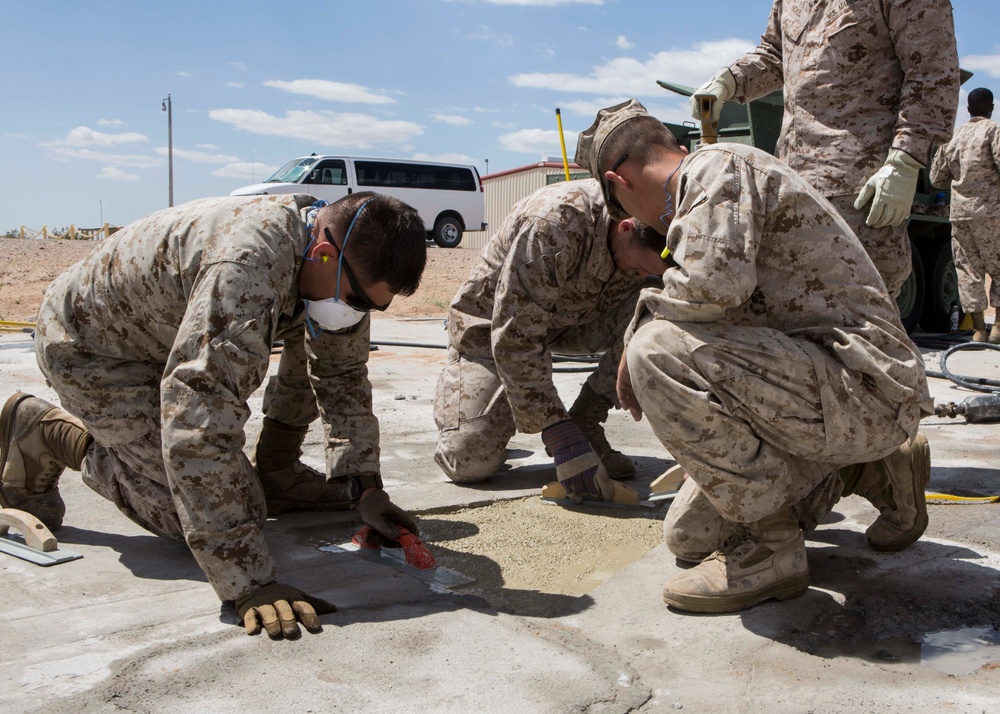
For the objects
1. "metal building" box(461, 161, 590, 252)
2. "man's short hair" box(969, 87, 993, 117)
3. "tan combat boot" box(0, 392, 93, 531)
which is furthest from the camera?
"metal building" box(461, 161, 590, 252)

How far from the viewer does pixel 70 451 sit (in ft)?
9.02

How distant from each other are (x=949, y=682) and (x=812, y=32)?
2312 mm

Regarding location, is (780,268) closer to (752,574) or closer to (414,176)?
(752,574)

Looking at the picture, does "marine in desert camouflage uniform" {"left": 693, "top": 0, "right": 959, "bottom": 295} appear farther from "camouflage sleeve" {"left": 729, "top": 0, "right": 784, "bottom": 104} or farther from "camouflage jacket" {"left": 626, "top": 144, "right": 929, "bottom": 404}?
"camouflage jacket" {"left": 626, "top": 144, "right": 929, "bottom": 404}

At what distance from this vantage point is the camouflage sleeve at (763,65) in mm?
3568

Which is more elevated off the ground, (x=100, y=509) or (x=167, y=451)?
(x=167, y=451)

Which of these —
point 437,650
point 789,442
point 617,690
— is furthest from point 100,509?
point 789,442

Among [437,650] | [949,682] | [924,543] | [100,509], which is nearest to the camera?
[949,682]

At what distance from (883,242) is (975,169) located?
4.67m

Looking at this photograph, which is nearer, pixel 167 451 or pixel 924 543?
pixel 167 451

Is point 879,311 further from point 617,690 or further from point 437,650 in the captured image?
point 437,650

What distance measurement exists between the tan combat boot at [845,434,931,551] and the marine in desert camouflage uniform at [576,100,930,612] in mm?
159

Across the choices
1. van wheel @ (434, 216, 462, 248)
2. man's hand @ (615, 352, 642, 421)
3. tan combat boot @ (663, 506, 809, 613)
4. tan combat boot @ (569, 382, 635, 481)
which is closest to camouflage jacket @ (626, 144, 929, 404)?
man's hand @ (615, 352, 642, 421)

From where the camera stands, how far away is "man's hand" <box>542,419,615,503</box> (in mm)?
3092
